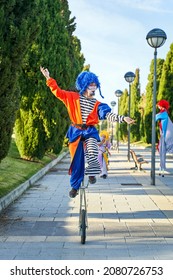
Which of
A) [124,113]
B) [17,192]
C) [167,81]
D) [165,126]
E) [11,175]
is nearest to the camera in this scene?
[17,192]

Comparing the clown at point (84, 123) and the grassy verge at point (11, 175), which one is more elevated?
the clown at point (84, 123)

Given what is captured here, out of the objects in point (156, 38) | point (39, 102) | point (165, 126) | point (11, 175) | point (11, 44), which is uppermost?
point (156, 38)

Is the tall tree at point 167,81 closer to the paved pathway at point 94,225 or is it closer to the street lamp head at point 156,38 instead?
the street lamp head at point 156,38

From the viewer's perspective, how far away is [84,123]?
22.5 feet

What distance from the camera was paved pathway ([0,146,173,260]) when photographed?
20.7 ft

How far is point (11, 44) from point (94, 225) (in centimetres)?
366

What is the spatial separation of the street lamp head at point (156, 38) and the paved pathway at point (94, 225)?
4.17 meters

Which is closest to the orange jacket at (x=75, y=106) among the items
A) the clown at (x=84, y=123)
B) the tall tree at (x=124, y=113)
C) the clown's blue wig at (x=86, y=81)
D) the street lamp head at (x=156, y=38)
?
the clown at (x=84, y=123)

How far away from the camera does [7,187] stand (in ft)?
37.6

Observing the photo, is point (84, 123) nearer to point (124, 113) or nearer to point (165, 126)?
point (165, 126)

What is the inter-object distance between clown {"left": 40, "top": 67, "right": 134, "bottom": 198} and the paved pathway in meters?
0.92

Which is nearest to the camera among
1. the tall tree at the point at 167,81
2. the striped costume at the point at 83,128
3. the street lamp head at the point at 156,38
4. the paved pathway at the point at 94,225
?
the paved pathway at the point at 94,225

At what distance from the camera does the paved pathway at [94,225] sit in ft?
20.7

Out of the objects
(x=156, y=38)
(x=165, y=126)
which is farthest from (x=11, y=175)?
(x=156, y=38)
